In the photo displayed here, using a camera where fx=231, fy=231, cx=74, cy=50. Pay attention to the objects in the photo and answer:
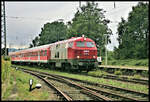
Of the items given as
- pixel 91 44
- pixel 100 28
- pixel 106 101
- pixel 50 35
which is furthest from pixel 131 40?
pixel 106 101

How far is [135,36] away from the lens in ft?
142

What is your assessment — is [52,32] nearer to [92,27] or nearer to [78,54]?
[92,27]

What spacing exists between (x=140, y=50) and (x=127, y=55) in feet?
14.0

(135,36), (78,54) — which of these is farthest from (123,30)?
(78,54)

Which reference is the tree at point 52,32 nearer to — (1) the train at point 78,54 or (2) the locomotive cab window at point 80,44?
(1) the train at point 78,54

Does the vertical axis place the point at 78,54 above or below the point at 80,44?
below

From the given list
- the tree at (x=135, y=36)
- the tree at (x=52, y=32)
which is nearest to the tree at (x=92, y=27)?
the tree at (x=135, y=36)

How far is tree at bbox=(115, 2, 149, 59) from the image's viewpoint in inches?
1590

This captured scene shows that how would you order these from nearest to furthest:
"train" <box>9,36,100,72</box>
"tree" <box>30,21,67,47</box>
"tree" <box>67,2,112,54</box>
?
"train" <box>9,36,100,72</box> < "tree" <box>67,2,112,54</box> < "tree" <box>30,21,67,47</box>

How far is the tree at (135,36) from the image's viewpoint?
40.4 m

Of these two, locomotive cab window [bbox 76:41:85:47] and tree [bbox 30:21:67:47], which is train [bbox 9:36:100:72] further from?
tree [bbox 30:21:67:47]

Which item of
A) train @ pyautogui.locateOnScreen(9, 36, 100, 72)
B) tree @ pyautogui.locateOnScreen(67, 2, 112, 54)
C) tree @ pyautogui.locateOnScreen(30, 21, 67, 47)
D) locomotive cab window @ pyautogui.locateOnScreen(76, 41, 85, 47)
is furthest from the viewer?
tree @ pyautogui.locateOnScreen(30, 21, 67, 47)

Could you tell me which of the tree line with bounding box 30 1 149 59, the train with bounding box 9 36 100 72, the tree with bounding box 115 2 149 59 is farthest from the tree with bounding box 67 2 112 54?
the train with bounding box 9 36 100 72

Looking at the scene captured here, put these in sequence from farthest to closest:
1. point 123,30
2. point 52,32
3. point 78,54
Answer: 1. point 52,32
2. point 123,30
3. point 78,54
